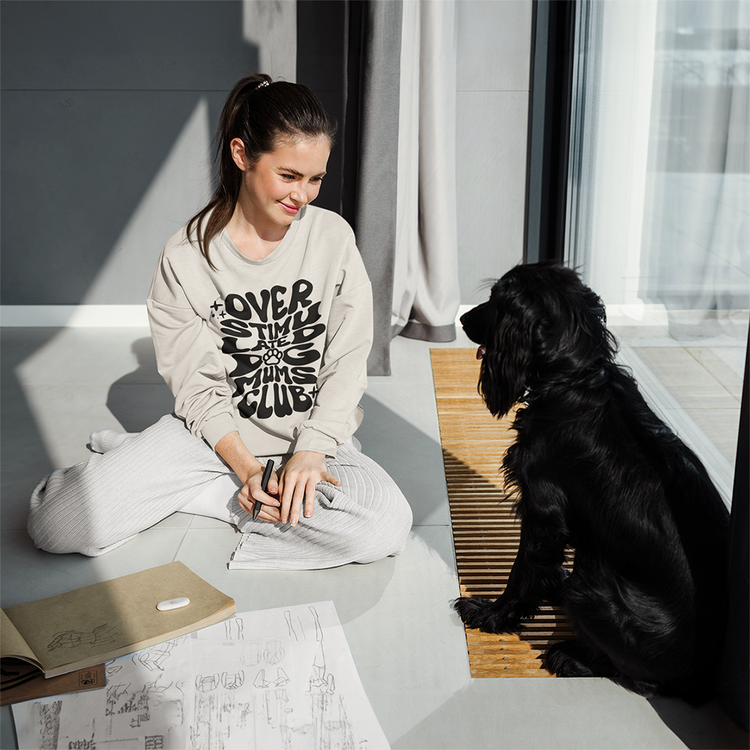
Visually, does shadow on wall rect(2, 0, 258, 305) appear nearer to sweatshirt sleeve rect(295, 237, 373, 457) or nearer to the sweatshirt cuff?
sweatshirt sleeve rect(295, 237, 373, 457)

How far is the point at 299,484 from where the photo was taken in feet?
5.33

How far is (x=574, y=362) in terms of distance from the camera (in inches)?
52.5

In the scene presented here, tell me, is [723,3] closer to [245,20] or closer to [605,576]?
[605,576]

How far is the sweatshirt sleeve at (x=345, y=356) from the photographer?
1.76 m

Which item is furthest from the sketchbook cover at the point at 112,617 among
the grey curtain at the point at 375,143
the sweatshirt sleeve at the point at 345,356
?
the grey curtain at the point at 375,143

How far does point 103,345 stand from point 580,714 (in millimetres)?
2648

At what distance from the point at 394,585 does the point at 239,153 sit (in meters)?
1.01

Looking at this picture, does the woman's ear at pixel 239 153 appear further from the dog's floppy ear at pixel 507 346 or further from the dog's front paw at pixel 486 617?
the dog's front paw at pixel 486 617

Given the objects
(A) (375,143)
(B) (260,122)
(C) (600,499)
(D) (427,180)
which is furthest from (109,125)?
(C) (600,499)

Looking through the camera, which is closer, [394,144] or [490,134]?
[394,144]

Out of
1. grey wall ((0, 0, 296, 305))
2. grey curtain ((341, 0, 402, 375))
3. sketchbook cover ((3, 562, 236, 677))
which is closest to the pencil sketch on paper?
sketchbook cover ((3, 562, 236, 677))

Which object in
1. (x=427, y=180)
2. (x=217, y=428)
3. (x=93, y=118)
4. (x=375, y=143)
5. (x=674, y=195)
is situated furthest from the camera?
(x=93, y=118)

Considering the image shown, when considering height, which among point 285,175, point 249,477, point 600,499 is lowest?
point 249,477

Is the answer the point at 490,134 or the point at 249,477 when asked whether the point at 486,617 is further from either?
the point at 490,134
